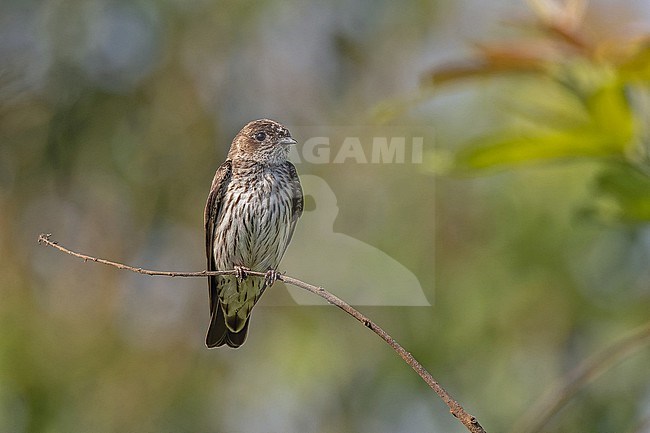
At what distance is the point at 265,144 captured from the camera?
2977 mm

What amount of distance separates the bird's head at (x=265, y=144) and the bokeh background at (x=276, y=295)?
2.89 metres

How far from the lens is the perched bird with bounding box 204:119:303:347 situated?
3.42 meters

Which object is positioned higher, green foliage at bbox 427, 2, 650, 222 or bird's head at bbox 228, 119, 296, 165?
bird's head at bbox 228, 119, 296, 165

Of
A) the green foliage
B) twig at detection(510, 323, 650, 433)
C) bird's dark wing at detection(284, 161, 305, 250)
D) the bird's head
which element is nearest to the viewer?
the green foliage

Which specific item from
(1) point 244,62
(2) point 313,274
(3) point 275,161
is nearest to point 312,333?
(1) point 244,62

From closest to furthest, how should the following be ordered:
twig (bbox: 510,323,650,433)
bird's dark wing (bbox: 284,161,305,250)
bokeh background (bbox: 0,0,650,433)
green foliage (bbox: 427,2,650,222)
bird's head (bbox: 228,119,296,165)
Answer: green foliage (bbox: 427,2,650,222) < twig (bbox: 510,323,650,433) < bird's head (bbox: 228,119,296,165) < bird's dark wing (bbox: 284,161,305,250) < bokeh background (bbox: 0,0,650,433)

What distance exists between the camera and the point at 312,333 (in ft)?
25.8

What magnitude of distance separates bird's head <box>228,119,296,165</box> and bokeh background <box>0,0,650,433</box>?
9.47ft

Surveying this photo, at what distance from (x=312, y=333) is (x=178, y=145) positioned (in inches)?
65.0

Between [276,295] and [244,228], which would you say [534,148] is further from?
[276,295]

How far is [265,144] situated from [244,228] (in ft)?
3.05

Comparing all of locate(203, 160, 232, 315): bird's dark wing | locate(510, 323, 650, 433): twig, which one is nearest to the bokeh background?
locate(203, 160, 232, 315): bird's dark wing

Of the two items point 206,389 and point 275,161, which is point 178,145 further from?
point 275,161

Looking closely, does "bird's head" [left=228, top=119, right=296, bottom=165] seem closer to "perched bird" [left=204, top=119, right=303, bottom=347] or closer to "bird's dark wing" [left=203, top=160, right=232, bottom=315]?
"perched bird" [left=204, top=119, right=303, bottom=347]
